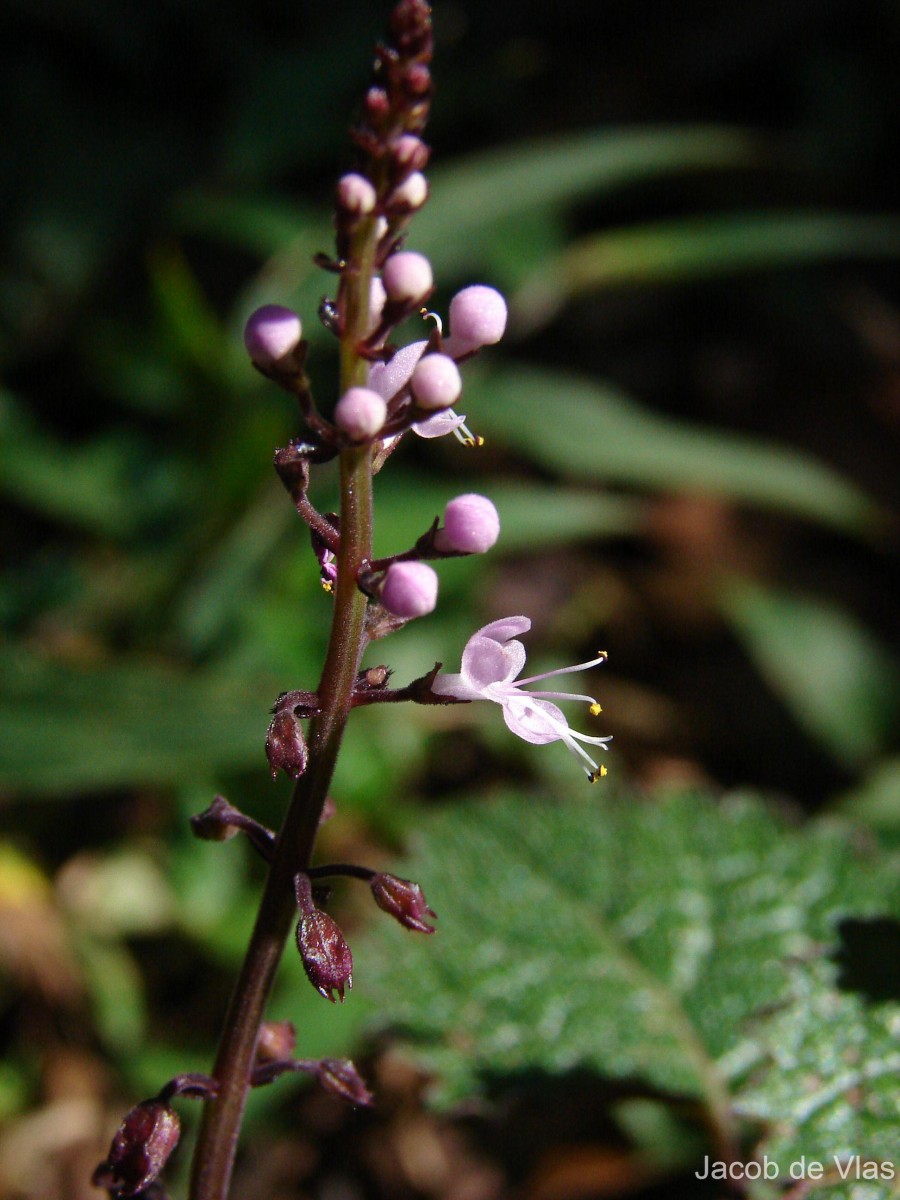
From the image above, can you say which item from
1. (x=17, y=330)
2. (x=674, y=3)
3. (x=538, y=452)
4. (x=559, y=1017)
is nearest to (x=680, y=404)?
(x=538, y=452)

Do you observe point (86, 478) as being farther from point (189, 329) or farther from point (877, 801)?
point (877, 801)

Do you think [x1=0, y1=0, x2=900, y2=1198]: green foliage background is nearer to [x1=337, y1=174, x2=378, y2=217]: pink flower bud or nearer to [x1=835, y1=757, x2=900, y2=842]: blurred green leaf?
[x1=835, y1=757, x2=900, y2=842]: blurred green leaf

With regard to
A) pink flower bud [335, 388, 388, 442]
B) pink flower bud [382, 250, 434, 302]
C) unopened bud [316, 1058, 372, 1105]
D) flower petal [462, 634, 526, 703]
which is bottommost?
unopened bud [316, 1058, 372, 1105]

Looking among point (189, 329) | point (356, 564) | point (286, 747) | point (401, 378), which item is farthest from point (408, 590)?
point (189, 329)

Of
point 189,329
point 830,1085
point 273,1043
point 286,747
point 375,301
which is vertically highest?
point 375,301

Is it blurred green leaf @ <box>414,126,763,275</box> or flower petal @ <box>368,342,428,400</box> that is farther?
blurred green leaf @ <box>414,126,763,275</box>

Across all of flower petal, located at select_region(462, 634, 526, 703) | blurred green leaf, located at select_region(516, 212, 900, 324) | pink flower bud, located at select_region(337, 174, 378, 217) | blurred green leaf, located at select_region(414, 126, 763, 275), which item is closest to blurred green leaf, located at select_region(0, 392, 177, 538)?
blurred green leaf, located at select_region(414, 126, 763, 275)
